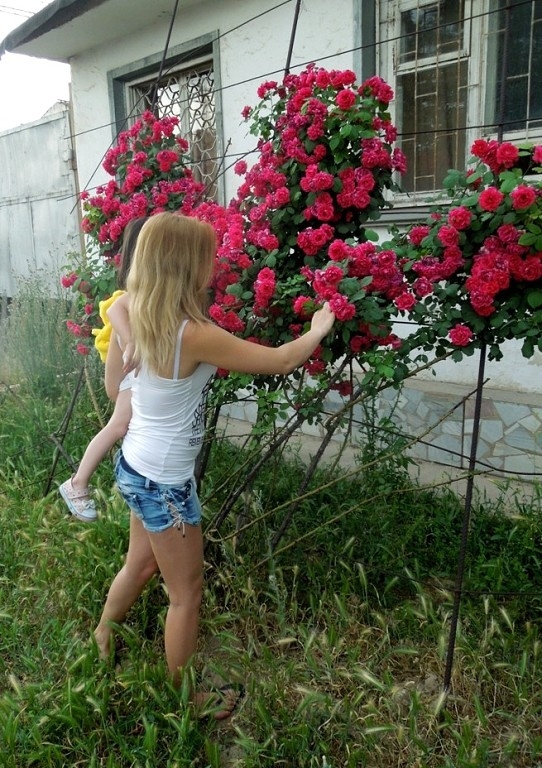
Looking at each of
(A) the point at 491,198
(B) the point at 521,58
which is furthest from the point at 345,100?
(B) the point at 521,58

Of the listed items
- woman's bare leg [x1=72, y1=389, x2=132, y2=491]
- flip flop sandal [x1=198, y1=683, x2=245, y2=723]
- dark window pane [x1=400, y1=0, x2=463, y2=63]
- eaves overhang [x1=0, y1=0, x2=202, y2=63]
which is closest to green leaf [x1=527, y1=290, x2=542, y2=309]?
woman's bare leg [x1=72, y1=389, x2=132, y2=491]

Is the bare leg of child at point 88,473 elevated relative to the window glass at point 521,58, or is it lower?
lower

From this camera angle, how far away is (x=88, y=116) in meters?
6.95

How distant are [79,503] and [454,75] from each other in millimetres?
3574

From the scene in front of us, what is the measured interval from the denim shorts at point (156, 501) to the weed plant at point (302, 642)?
0.53 meters

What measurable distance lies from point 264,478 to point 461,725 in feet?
6.34

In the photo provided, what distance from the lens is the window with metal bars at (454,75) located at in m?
4.00

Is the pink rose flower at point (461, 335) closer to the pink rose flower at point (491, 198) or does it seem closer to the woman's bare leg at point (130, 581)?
the pink rose flower at point (491, 198)

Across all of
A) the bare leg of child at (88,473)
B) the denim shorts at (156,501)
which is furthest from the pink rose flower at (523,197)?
the bare leg of child at (88,473)

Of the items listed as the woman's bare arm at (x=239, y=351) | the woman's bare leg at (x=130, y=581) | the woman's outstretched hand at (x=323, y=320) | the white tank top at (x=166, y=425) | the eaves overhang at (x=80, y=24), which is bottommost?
the woman's bare leg at (x=130, y=581)

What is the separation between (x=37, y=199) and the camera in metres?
8.34

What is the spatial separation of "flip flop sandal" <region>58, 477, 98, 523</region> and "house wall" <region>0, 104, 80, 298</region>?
5.17 m

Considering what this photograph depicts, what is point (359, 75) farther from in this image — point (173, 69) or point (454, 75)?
point (173, 69)

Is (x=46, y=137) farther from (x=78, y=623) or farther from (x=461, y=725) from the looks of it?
(x=461, y=725)
